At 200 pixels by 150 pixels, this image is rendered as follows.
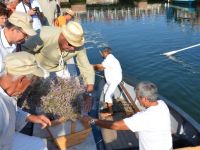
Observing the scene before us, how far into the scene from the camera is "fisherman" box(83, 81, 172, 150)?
3.94 metres

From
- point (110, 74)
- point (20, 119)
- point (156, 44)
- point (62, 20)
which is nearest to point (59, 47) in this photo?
point (20, 119)

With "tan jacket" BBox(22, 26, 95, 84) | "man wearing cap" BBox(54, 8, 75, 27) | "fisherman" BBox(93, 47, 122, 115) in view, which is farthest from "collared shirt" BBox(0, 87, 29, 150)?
"fisherman" BBox(93, 47, 122, 115)

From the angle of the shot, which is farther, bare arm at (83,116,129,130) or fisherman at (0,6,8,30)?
fisherman at (0,6,8,30)

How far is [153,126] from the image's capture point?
4.02 meters

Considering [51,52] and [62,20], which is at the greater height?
[62,20]

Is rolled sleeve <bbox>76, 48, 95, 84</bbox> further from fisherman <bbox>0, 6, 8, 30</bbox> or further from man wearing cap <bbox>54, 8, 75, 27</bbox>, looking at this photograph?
man wearing cap <bbox>54, 8, 75, 27</bbox>

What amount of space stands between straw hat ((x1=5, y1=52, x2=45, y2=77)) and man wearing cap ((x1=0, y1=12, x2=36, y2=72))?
1.33 metres

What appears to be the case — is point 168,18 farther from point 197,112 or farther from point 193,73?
point 197,112

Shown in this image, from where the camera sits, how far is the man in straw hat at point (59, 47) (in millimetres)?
4285

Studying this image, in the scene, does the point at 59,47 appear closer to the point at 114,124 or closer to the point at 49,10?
the point at 114,124

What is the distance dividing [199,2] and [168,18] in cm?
799

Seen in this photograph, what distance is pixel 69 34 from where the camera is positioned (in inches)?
167

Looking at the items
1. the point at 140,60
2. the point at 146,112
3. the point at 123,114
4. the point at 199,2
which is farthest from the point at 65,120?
the point at 199,2

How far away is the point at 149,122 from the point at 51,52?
5.39 feet
